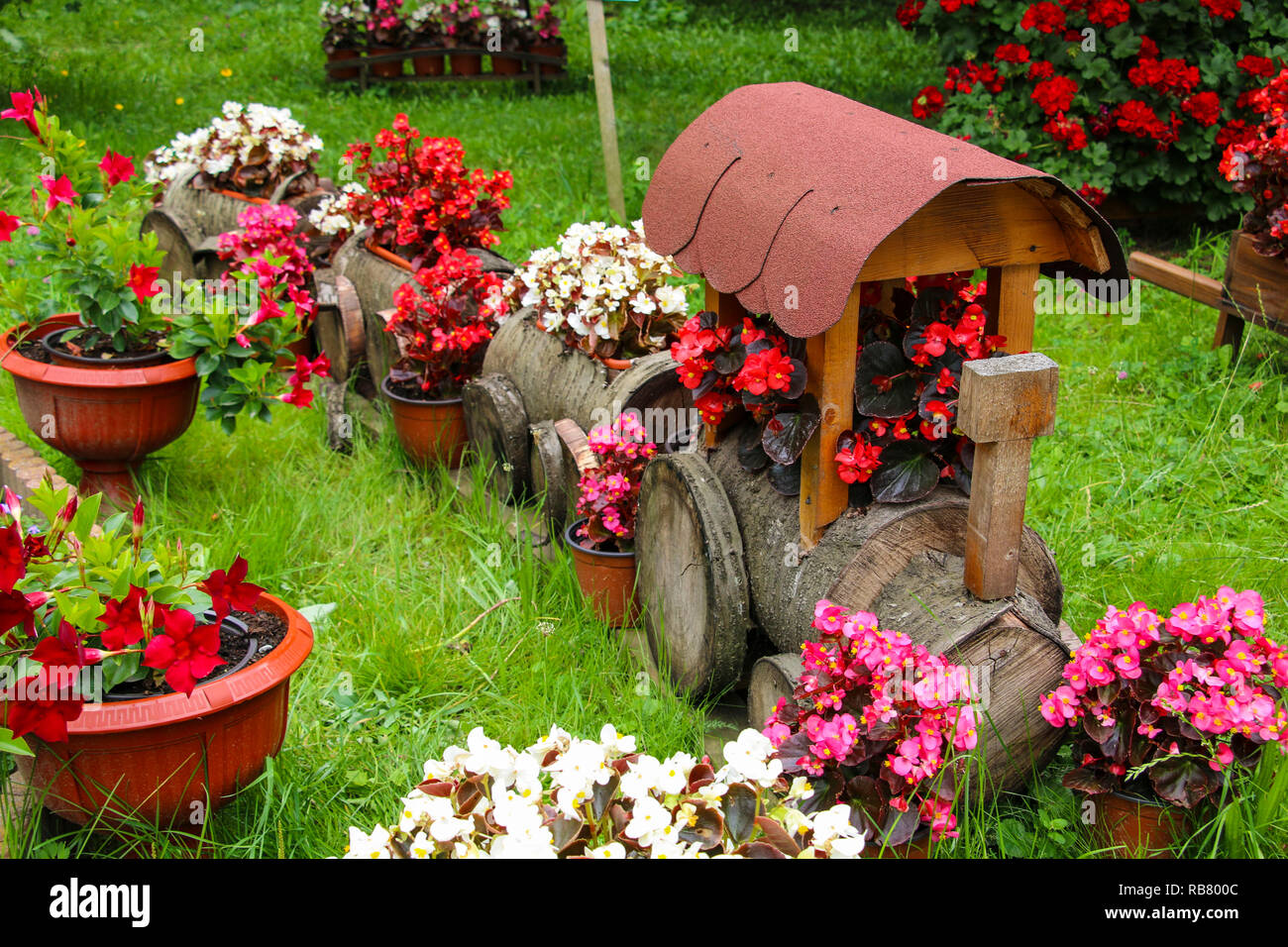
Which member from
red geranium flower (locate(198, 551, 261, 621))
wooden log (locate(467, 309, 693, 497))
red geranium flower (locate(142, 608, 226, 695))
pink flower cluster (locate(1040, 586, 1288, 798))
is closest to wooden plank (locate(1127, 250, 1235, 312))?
wooden log (locate(467, 309, 693, 497))

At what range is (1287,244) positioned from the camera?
13.8ft

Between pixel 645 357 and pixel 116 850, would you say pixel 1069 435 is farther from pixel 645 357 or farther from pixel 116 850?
pixel 116 850

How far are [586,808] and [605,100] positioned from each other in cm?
495

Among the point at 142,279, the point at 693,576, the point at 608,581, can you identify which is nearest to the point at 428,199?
the point at 142,279

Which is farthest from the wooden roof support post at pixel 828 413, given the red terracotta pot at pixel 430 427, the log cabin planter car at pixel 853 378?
the red terracotta pot at pixel 430 427

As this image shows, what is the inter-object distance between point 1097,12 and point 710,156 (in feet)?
14.2

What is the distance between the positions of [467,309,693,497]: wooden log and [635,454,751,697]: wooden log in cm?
45

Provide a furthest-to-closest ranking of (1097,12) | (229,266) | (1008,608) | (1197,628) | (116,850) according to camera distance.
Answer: (1097,12)
(229,266)
(116,850)
(1008,608)
(1197,628)

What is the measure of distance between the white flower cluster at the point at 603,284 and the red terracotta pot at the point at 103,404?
126 centimetres

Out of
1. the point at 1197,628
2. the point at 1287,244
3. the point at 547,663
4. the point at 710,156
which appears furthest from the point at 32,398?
the point at 1287,244

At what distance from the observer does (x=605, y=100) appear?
5.91 metres

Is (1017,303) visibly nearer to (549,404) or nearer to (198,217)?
(549,404)

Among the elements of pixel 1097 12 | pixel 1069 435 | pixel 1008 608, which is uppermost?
pixel 1097 12

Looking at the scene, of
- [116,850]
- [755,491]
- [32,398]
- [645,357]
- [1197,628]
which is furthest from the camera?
[32,398]
